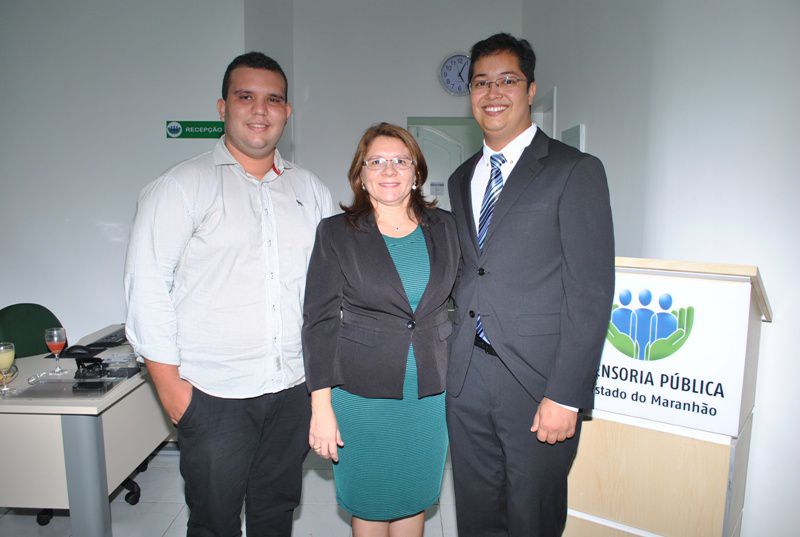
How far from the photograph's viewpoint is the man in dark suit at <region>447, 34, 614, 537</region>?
151 centimetres

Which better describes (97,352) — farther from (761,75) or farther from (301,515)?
(761,75)

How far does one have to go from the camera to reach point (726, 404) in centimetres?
155

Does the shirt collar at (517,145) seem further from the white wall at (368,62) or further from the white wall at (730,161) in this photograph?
the white wall at (368,62)

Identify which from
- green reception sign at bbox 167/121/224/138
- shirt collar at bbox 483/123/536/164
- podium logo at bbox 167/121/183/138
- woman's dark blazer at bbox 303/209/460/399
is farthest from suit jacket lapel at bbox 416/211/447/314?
podium logo at bbox 167/121/183/138

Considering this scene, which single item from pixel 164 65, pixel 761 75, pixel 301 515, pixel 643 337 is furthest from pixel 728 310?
pixel 164 65

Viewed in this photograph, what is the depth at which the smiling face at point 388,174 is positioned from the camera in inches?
69.6

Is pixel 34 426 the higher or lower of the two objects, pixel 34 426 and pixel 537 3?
the lower

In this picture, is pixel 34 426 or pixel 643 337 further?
pixel 34 426

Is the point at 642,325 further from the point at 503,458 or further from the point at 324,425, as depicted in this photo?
the point at 324,425

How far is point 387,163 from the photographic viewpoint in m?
1.77

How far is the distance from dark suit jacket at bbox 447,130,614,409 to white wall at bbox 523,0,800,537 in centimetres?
80

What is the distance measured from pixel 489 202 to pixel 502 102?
0.32 meters

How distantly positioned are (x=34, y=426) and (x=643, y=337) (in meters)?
2.33

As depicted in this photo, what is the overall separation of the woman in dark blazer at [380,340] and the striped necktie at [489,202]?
130 mm
